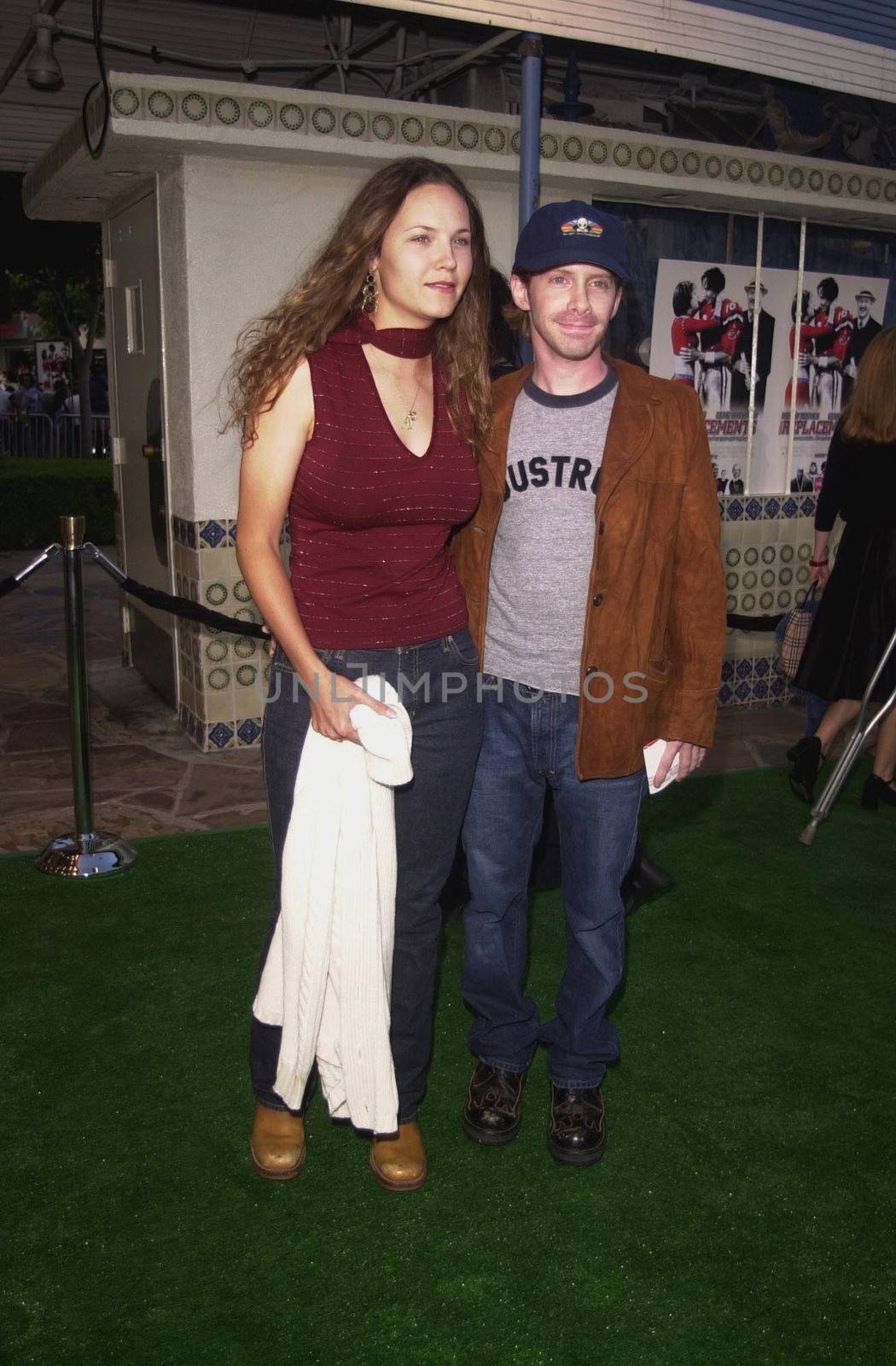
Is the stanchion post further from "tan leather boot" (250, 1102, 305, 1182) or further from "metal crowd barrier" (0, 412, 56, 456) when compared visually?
"metal crowd barrier" (0, 412, 56, 456)

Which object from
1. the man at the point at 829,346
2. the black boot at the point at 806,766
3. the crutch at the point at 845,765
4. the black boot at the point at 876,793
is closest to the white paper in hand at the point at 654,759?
the crutch at the point at 845,765

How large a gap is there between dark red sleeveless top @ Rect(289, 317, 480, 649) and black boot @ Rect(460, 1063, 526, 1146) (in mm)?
1178

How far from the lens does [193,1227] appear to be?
2627 millimetres

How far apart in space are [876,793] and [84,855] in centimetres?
343

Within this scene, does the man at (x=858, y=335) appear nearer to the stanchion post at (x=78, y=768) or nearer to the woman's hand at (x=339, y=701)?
the stanchion post at (x=78, y=768)

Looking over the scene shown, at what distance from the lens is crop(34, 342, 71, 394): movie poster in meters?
40.7

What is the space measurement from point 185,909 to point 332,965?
188 centimetres

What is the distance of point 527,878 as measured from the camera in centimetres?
292

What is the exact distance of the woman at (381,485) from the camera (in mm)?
2344

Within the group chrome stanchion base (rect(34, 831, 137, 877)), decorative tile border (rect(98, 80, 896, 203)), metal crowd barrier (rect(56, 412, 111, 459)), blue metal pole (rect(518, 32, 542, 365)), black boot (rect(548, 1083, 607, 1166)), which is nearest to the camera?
black boot (rect(548, 1083, 607, 1166))

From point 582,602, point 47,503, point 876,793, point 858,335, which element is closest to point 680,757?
point 582,602

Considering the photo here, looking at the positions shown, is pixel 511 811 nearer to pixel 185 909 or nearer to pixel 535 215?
pixel 535 215

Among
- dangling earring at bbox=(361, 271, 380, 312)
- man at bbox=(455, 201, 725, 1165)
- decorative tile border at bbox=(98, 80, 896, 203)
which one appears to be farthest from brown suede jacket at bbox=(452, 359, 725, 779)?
decorative tile border at bbox=(98, 80, 896, 203)

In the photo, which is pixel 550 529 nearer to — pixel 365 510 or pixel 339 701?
pixel 365 510
